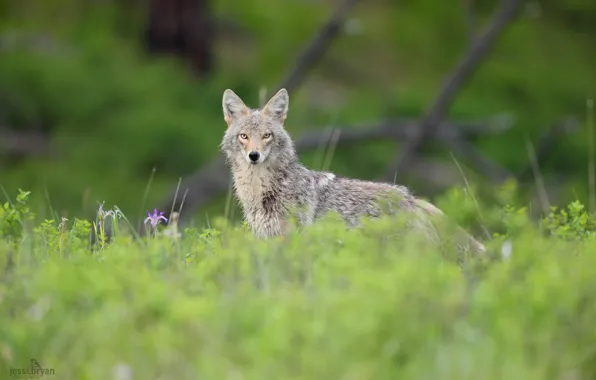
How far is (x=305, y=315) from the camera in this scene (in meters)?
4.40

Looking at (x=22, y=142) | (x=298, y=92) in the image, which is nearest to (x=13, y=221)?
(x=22, y=142)

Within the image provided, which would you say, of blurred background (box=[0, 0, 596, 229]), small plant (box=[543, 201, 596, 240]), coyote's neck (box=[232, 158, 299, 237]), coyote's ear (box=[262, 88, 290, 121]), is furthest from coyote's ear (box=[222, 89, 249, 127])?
blurred background (box=[0, 0, 596, 229])

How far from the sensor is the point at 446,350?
4.27 metres

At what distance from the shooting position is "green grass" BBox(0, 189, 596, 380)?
13.8ft

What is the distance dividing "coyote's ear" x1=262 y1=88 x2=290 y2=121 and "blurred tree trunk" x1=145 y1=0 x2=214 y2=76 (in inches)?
363

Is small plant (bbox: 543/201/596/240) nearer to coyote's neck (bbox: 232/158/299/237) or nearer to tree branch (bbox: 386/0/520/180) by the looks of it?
coyote's neck (bbox: 232/158/299/237)

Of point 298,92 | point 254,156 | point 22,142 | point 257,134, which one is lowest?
point 254,156

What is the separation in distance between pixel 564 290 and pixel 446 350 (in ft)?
1.98

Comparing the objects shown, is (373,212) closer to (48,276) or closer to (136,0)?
(48,276)

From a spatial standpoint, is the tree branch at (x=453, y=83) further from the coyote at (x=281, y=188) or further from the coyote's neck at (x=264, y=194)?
the coyote's neck at (x=264, y=194)

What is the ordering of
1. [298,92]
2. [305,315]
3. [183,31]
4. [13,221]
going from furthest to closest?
[298,92] < [183,31] < [13,221] < [305,315]

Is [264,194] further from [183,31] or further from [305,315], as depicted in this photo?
[183,31]

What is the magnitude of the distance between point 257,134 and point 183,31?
9.83 m

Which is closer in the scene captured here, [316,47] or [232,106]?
[232,106]
